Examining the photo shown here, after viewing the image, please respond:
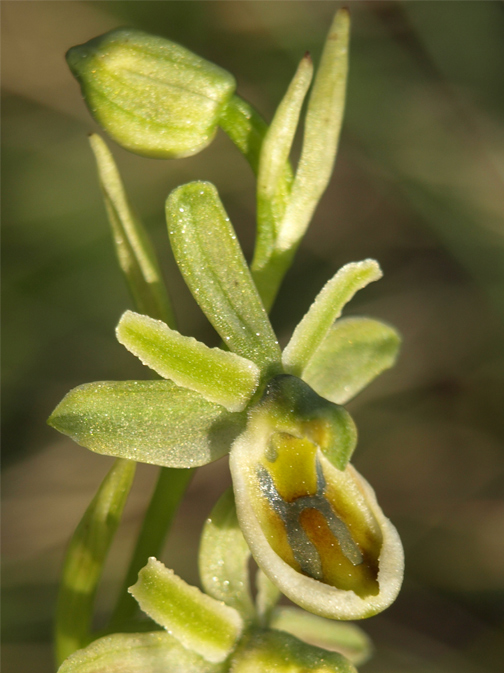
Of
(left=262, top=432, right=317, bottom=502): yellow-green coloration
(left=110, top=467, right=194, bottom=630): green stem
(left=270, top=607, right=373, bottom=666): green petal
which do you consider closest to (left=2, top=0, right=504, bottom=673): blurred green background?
(left=270, top=607, right=373, bottom=666): green petal

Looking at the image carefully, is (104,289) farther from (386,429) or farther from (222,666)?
(222,666)

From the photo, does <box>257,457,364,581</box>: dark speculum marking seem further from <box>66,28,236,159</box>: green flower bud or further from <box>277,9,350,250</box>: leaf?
<box>66,28,236,159</box>: green flower bud

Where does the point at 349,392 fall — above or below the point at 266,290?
below

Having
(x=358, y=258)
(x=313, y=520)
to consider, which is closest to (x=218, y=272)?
(x=313, y=520)

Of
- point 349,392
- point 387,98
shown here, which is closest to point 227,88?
point 349,392

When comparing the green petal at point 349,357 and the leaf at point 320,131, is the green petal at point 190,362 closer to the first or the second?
the green petal at point 349,357

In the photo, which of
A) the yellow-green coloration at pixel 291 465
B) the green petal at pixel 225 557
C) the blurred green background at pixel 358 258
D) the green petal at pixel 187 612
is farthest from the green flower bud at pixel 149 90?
the blurred green background at pixel 358 258

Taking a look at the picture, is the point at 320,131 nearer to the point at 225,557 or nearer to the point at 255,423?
the point at 255,423
